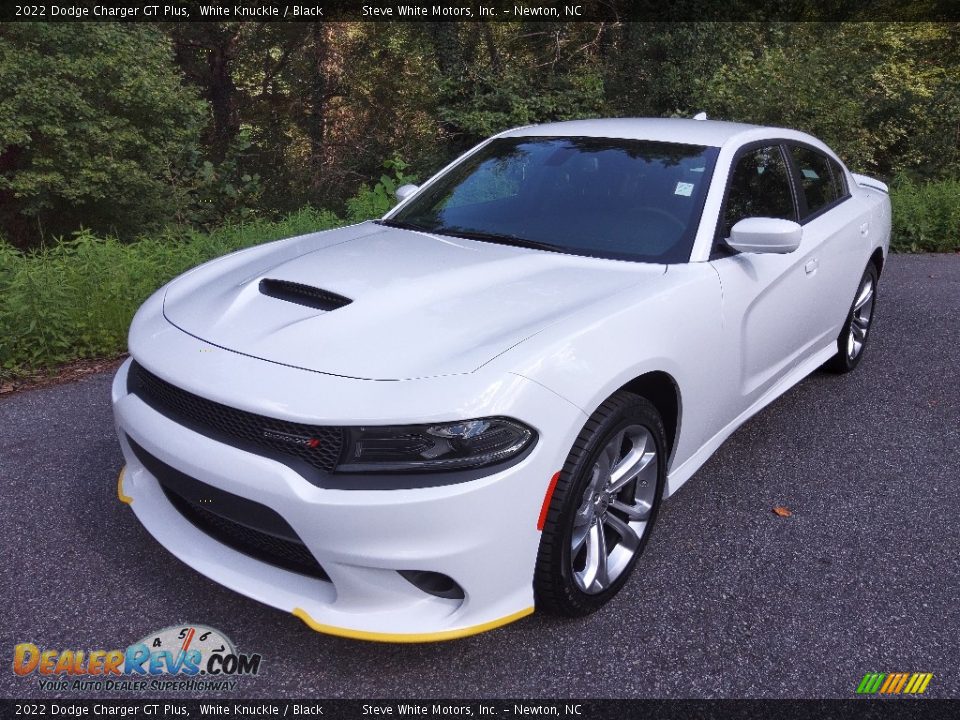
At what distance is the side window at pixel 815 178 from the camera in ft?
13.8

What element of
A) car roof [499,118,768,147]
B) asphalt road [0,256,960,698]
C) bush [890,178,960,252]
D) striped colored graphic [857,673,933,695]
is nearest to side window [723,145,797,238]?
car roof [499,118,768,147]

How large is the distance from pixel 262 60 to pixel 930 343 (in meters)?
16.4

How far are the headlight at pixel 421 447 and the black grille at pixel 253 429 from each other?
6 cm

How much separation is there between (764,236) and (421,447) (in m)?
1.67

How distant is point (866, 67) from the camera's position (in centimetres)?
1441

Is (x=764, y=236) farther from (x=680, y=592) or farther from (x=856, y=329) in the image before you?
(x=856, y=329)

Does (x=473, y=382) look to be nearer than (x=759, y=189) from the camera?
Yes

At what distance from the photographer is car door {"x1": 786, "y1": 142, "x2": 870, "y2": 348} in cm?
405

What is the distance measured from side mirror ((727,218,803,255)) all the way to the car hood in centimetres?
36

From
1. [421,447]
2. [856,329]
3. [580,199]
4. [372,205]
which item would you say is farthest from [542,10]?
[421,447]

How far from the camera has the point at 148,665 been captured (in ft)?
8.18

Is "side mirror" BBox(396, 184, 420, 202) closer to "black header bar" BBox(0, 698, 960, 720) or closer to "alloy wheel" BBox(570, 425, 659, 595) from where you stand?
"alloy wheel" BBox(570, 425, 659, 595)

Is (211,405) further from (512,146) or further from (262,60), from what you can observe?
(262,60)

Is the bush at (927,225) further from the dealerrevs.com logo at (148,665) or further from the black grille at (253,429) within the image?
the dealerrevs.com logo at (148,665)
